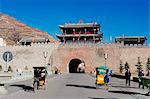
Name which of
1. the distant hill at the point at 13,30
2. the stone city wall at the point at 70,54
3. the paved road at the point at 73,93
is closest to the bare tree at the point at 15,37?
the distant hill at the point at 13,30

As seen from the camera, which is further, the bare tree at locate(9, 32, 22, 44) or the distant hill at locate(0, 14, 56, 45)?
the distant hill at locate(0, 14, 56, 45)

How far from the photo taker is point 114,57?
220 feet

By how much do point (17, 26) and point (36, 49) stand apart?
8031 centimetres

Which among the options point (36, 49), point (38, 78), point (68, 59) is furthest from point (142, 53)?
point (38, 78)

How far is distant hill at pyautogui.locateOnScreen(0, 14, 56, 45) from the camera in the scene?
125688mm

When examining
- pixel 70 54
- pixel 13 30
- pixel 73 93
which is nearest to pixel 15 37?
pixel 13 30

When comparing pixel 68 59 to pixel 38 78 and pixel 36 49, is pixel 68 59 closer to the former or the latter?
pixel 36 49

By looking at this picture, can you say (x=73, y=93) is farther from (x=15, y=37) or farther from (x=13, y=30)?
(x=13, y=30)

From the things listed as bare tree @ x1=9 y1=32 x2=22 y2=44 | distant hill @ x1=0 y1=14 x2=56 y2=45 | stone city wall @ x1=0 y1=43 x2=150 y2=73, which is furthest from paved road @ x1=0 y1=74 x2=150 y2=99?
bare tree @ x1=9 y1=32 x2=22 y2=44

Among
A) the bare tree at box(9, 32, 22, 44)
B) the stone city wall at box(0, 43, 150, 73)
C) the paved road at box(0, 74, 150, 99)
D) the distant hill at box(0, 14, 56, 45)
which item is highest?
the distant hill at box(0, 14, 56, 45)

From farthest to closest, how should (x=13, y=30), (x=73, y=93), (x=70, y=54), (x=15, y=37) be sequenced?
(x=13, y=30)
(x=15, y=37)
(x=70, y=54)
(x=73, y=93)

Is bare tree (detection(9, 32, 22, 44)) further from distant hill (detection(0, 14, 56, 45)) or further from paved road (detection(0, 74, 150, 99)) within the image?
Answer: paved road (detection(0, 74, 150, 99))

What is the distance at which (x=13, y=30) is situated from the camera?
13612 centimetres

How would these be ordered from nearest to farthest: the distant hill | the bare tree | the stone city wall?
the stone city wall < the bare tree < the distant hill
